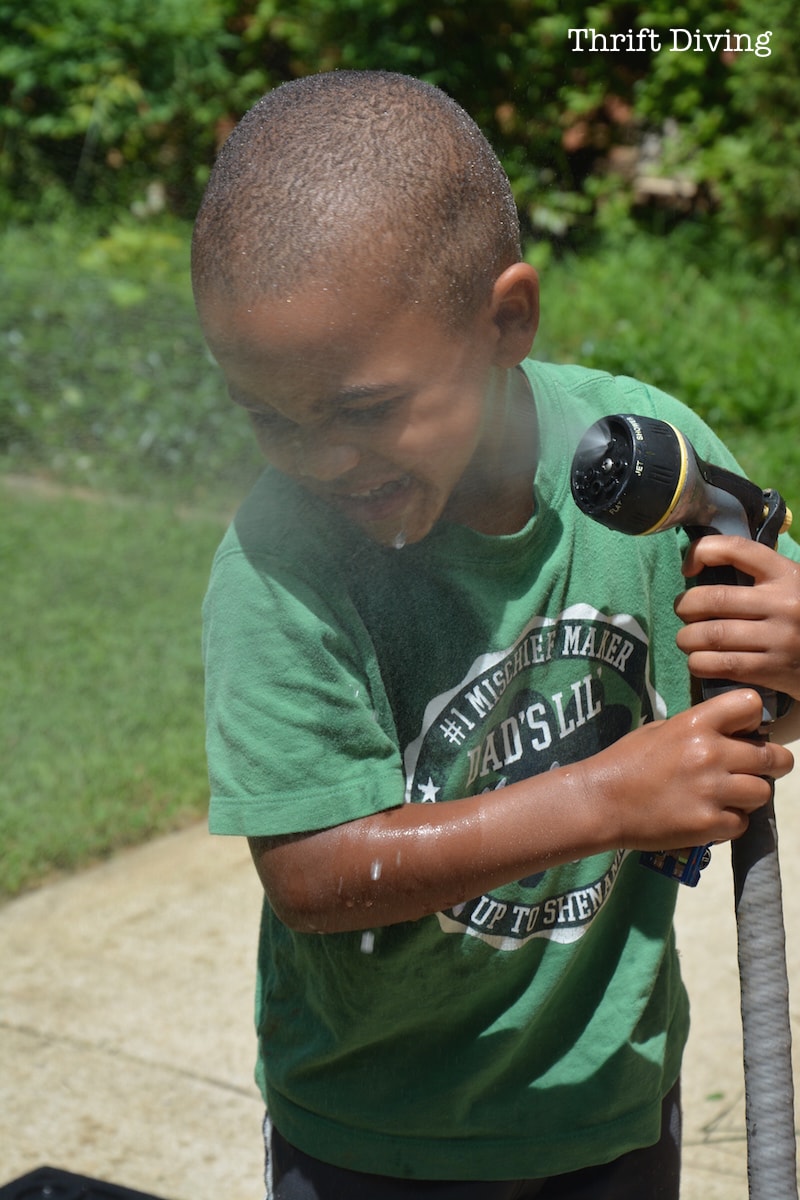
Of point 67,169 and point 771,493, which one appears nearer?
point 771,493

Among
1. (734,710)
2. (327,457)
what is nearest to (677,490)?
(734,710)

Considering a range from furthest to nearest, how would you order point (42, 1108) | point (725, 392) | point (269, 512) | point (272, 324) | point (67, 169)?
point (67, 169)
point (725, 392)
point (42, 1108)
point (269, 512)
point (272, 324)

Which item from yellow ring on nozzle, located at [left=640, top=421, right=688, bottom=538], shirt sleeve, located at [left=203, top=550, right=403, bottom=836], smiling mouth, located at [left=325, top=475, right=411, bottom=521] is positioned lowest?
shirt sleeve, located at [left=203, top=550, right=403, bottom=836]

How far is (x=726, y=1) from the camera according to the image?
648cm

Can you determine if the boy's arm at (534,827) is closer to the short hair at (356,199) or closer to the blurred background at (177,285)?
the short hair at (356,199)

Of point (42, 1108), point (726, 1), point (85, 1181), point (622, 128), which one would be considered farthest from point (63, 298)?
point (85, 1181)

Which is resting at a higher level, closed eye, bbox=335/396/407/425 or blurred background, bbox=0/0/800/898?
closed eye, bbox=335/396/407/425

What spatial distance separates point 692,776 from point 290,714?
356 millimetres

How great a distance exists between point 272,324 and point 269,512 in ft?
0.70

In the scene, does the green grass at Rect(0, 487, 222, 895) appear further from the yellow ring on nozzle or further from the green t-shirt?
the yellow ring on nozzle

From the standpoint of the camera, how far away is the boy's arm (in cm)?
122

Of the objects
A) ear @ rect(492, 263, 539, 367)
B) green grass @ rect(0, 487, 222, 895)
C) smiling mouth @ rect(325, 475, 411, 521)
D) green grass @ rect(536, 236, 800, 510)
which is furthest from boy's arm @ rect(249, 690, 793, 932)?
green grass @ rect(536, 236, 800, 510)

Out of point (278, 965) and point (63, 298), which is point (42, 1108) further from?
point (63, 298)

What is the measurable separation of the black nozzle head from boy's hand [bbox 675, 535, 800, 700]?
8 cm
